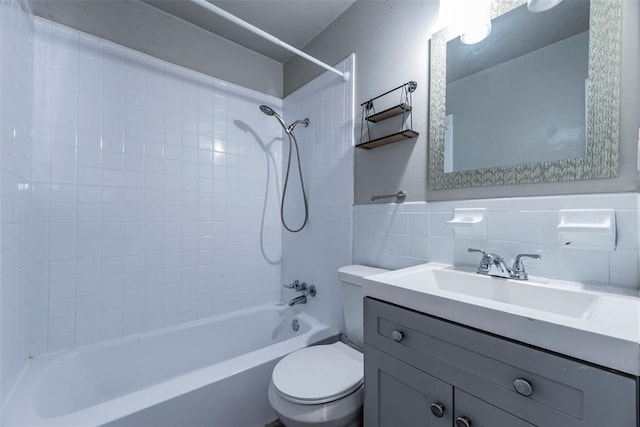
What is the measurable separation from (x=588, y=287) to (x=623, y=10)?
86 cm

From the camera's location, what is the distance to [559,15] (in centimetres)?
96

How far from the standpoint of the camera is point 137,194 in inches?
65.7

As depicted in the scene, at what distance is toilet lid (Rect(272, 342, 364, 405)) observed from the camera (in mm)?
1037

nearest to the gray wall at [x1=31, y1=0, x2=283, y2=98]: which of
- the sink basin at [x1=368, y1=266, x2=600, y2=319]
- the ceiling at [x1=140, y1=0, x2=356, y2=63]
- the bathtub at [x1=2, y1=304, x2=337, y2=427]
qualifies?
the ceiling at [x1=140, y1=0, x2=356, y2=63]

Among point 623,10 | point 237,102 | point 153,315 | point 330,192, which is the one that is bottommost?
point 153,315

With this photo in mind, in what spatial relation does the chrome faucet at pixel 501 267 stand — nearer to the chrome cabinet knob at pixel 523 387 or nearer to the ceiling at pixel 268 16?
the chrome cabinet knob at pixel 523 387

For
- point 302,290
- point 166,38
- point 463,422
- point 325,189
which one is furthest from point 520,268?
point 166,38

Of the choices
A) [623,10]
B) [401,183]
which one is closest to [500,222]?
[401,183]

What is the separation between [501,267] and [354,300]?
0.67 m

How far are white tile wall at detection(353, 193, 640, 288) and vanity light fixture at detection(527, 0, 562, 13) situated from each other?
0.69 m

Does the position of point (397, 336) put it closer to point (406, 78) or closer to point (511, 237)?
point (511, 237)

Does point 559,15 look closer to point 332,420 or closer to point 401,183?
point 401,183

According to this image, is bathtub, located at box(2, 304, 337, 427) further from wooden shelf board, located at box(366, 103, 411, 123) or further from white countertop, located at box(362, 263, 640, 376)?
wooden shelf board, located at box(366, 103, 411, 123)

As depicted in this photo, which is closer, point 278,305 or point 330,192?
point 330,192
